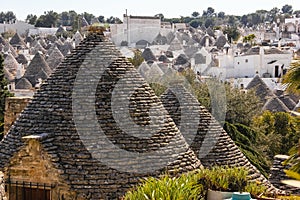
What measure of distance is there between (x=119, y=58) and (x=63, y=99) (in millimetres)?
1134

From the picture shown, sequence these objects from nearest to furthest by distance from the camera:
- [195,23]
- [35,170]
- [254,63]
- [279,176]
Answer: [35,170] → [279,176] → [254,63] → [195,23]

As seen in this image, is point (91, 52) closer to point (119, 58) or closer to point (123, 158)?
point (119, 58)

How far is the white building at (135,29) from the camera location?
8362cm

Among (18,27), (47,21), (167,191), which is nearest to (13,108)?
(167,191)

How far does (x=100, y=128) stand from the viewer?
9.27 meters

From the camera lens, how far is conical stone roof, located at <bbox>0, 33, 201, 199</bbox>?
9031mm

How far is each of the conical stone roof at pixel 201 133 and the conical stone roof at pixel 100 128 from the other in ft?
3.15

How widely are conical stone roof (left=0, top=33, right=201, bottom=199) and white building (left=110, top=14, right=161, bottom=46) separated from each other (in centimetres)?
7135

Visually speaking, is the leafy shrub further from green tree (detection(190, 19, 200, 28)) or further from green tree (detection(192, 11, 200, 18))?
green tree (detection(192, 11, 200, 18))

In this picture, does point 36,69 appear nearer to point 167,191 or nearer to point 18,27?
point 167,191

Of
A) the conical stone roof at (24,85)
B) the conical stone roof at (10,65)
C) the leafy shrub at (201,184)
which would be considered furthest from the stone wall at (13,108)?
the conical stone roof at (10,65)

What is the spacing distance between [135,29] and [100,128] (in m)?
77.5

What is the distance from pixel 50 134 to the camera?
919 cm

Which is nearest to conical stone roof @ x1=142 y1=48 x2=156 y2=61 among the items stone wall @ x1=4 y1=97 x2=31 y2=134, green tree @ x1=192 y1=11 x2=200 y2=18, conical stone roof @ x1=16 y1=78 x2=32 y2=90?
conical stone roof @ x1=16 y1=78 x2=32 y2=90
